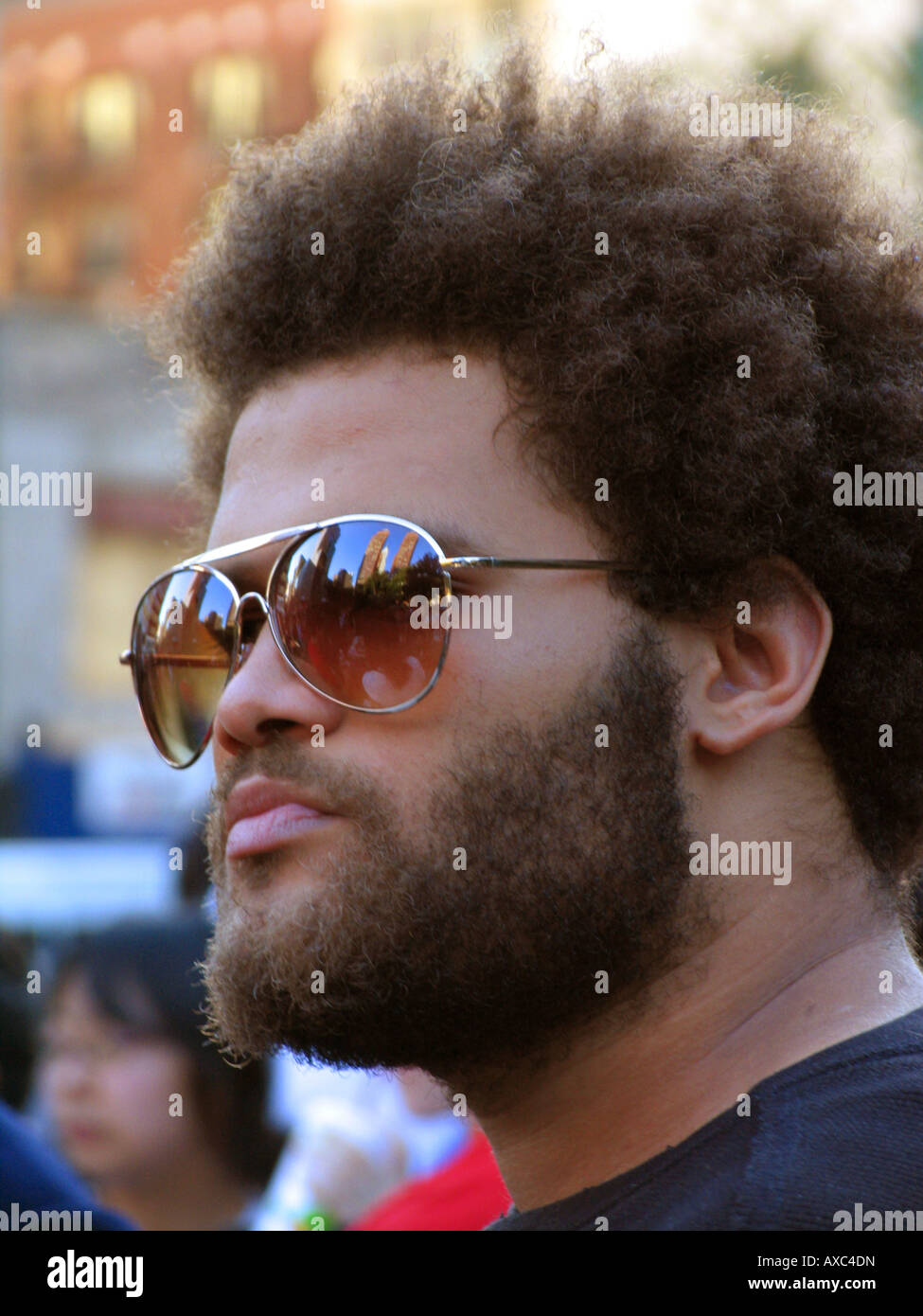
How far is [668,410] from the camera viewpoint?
2271mm

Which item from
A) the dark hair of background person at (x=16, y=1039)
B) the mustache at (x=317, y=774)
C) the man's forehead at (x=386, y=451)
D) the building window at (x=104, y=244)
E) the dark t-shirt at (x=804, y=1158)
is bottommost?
the dark hair of background person at (x=16, y=1039)

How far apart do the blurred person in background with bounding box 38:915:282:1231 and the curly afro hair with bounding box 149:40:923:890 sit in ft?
9.29

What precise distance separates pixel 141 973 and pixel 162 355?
2452 mm

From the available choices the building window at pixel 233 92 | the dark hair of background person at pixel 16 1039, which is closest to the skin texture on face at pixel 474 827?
the dark hair of background person at pixel 16 1039

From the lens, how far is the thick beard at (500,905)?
2016mm

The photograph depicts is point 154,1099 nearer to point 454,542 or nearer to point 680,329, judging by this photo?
point 454,542

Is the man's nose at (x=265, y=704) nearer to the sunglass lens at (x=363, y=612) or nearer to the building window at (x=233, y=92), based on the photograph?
the sunglass lens at (x=363, y=612)

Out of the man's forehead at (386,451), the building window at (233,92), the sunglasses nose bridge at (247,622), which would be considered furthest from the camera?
the building window at (233,92)

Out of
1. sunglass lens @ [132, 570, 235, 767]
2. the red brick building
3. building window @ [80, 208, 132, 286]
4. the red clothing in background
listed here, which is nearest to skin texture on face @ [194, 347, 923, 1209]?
sunglass lens @ [132, 570, 235, 767]

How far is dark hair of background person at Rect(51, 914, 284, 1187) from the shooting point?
4645mm

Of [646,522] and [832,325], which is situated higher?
[832,325]

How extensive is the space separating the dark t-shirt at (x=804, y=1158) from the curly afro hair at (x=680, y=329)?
503 millimetres
